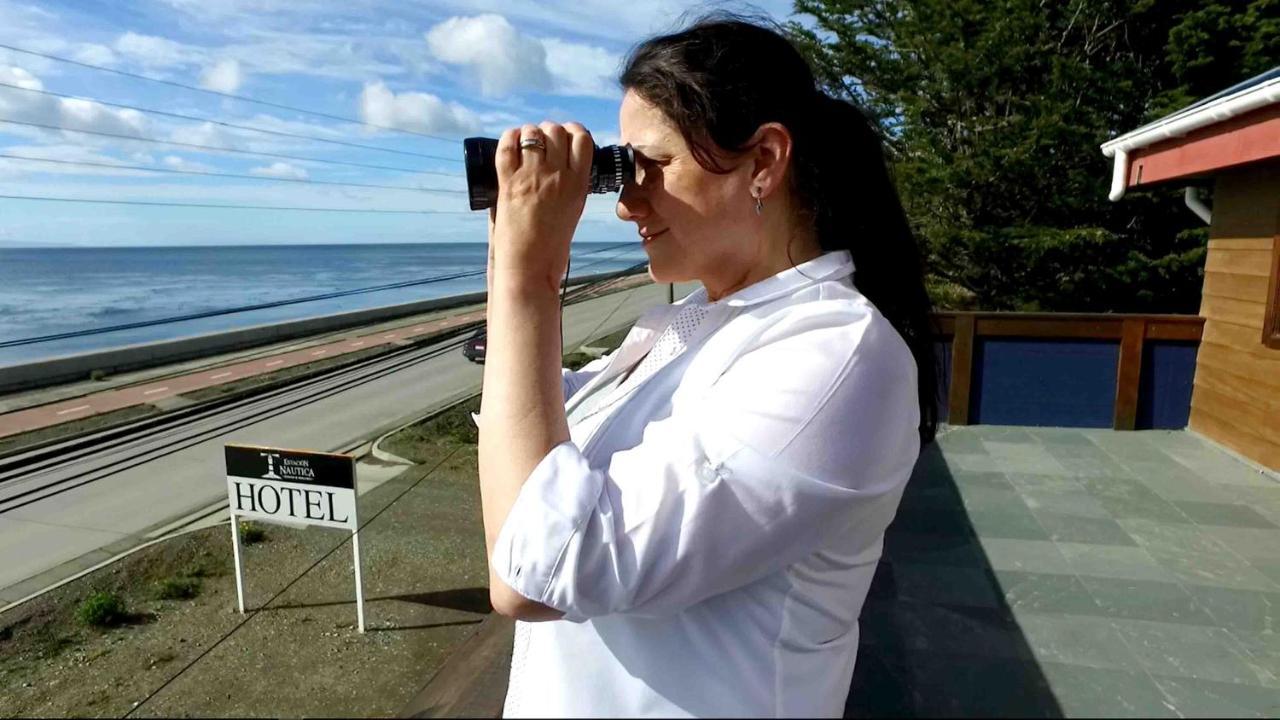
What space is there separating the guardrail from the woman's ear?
12.5 metres

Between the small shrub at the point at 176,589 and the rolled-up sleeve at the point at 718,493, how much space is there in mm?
6282

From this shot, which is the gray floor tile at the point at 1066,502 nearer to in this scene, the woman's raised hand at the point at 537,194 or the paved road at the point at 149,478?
the woman's raised hand at the point at 537,194

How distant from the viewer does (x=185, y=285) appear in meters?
66.1

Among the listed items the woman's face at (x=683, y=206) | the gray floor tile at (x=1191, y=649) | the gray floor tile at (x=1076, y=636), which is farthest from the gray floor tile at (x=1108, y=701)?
the gray floor tile at (x=1191, y=649)

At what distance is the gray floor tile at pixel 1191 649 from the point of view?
2197 mm

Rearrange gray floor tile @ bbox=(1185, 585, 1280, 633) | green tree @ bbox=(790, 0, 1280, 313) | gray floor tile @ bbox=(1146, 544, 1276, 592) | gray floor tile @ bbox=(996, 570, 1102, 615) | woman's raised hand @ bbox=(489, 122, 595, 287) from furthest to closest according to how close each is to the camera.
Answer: green tree @ bbox=(790, 0, 1280, 313), gray floor tile @ bbox=(1146, 544, 1276, 592), gray floor tile @ bbox=(996, 570, 1102, 615), gray floor tile @ bbox=(1185, 585, 1280, 633), woman's raised hand @ bbox=(489, 122, 595, 287)

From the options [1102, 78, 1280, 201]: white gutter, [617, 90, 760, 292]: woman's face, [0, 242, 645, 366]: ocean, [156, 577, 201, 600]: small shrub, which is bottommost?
[0, 242, 645, 366]: ocean

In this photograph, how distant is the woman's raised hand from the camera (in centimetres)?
66

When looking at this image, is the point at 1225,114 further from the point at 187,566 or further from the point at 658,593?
the point at 187,566

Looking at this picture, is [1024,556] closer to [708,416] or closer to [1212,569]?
[1212,569]

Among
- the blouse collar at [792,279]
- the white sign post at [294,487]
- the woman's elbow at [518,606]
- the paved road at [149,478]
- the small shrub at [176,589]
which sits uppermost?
the blouse collar at [792,279]


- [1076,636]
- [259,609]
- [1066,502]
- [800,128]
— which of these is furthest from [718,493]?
[259,609]

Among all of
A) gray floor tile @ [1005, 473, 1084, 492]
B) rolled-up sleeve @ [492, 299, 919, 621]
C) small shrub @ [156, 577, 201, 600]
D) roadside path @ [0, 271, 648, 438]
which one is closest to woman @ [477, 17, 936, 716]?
rolled-up sleeve @ [492, 299, 919, 621]

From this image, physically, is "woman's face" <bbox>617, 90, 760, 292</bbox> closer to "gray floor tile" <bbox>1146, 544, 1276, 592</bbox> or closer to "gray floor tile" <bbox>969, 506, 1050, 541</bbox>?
"gray floor tile" <bbox>1146, 544, 1276, 592</bbox>
